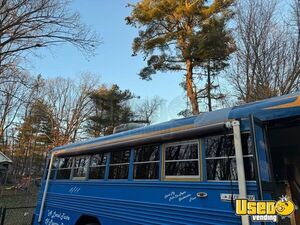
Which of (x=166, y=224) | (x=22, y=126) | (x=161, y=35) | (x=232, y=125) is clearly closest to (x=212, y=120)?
(x=232, y=125)

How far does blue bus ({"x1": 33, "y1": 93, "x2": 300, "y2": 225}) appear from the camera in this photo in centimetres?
375

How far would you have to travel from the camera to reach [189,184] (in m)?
4.55

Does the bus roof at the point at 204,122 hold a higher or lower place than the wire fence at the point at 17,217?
higher

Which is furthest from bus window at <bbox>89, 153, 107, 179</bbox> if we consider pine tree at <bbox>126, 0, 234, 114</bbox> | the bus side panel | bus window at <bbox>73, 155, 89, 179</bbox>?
pine tree at <bbox>126, 0, 234, 114</bbox>

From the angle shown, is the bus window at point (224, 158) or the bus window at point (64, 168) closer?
the bus window at point (224, 158)

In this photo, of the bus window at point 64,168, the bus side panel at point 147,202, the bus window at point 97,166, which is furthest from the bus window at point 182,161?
the bus window at point 64,168

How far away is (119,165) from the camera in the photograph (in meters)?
6.32

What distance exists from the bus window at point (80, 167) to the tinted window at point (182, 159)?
293cm

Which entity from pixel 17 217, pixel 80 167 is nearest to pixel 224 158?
pixel 80 167

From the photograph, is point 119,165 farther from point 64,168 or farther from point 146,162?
point 64,168

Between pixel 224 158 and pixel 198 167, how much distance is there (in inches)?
17.4

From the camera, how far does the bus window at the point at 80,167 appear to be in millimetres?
7568

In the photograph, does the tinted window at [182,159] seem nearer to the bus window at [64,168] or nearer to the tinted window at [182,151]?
the tinted window at [182,151]

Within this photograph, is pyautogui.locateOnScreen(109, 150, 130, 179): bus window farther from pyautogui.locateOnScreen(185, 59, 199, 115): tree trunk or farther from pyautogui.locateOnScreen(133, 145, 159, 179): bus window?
pyautogui.locateOnScreen(185, 59, 199, 115): tree trunk
